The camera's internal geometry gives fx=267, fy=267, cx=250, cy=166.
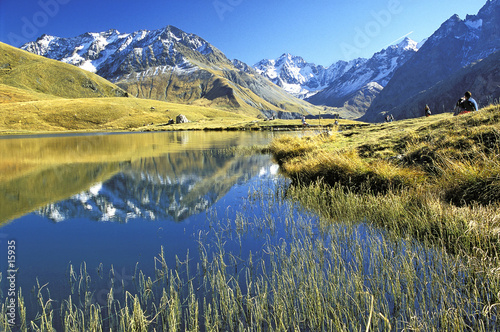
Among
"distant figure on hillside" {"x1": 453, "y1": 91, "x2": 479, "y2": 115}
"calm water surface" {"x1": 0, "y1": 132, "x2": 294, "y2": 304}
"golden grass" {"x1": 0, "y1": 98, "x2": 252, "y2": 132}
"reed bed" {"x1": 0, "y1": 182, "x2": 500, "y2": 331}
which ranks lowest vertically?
"reed bed" {"x1": 0, "y1": 182, "x2": 500, "y2": 331}

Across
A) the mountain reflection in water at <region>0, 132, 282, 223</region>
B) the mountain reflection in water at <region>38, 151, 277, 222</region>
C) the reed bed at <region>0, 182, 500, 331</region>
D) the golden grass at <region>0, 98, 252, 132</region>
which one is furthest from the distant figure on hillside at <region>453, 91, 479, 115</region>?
the golden grass at <region>0, 98, 252, 132</region>

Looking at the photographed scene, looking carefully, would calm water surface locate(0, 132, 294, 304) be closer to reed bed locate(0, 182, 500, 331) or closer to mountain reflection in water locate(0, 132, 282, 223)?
mountain reflection in water locate(0, 132, 282, 223)

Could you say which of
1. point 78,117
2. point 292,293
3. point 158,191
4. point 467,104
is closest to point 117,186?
point 158,191

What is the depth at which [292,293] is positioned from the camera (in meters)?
5.86

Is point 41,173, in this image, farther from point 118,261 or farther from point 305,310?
point 305,310

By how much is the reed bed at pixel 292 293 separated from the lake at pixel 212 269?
0.11ft

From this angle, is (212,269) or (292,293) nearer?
(292,293)

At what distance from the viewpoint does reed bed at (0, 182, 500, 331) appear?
16.3 feet

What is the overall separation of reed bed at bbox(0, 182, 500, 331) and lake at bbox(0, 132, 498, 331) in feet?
0.11

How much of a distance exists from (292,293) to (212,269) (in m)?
2.42

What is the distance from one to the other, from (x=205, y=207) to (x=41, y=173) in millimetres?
17734

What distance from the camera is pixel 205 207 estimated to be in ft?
45.8

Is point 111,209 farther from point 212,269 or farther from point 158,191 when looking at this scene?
point 212,269

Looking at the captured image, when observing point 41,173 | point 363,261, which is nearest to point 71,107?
point 41,173
